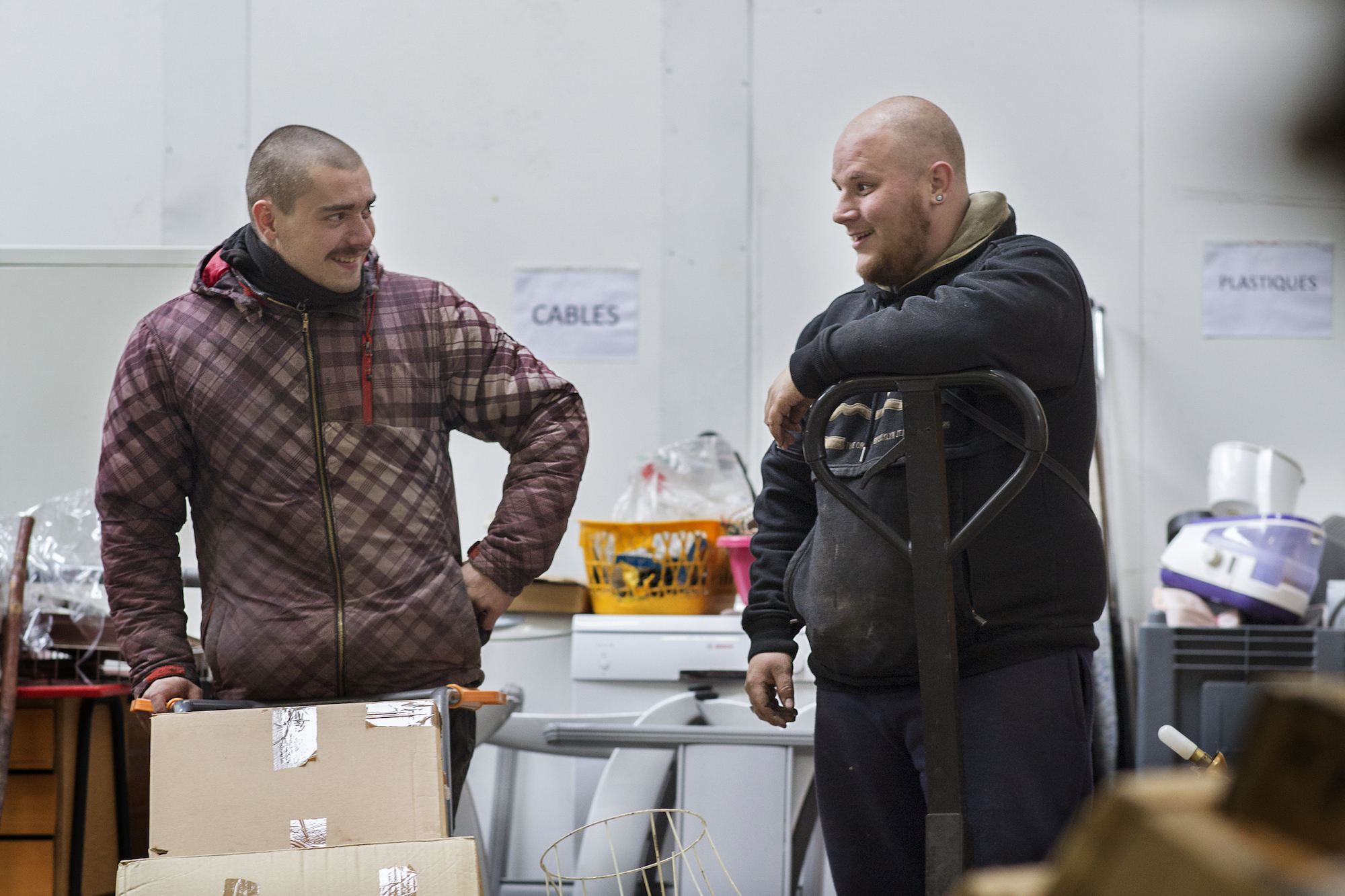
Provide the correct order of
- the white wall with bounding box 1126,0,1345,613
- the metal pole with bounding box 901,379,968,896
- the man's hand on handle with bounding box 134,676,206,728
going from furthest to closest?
1. the white wall with bounding box 1126,0,1345,613
2. the man's hand on handle with bounding box 134,676,206,728
3. the metal pole with bounding box 901,379,968,896

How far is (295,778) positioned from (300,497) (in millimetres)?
411

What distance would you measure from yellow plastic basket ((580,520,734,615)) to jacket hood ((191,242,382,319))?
1.12 m

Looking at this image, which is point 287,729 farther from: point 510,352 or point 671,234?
point 671,234

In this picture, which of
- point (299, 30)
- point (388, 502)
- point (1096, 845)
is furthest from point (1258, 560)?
point (299, 30)

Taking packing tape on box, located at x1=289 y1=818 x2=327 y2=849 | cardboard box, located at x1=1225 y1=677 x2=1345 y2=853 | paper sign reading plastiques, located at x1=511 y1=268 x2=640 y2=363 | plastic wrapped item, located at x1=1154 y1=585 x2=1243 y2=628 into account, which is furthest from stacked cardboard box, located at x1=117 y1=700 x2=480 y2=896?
paper sign reading plastiques, located at x1=511 y1=268 x2=640 y2=363

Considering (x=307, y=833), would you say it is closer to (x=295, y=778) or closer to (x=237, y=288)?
(x=295, y=778)

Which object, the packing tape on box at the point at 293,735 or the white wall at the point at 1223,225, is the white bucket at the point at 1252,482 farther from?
the packing tape on box at the point at 293,735

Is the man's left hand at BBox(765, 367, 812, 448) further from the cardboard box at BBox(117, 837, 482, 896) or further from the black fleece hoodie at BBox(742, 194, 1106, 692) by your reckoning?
the cardboard box at BBox(117, 837, 482, 896)

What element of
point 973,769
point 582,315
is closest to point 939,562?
point 973,769

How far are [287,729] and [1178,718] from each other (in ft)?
5.67

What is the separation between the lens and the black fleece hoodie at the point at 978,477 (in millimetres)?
1332

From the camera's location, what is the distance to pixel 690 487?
302cm

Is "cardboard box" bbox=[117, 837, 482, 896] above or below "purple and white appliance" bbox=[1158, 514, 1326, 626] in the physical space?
below

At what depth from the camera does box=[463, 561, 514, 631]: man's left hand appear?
1.77 meters
